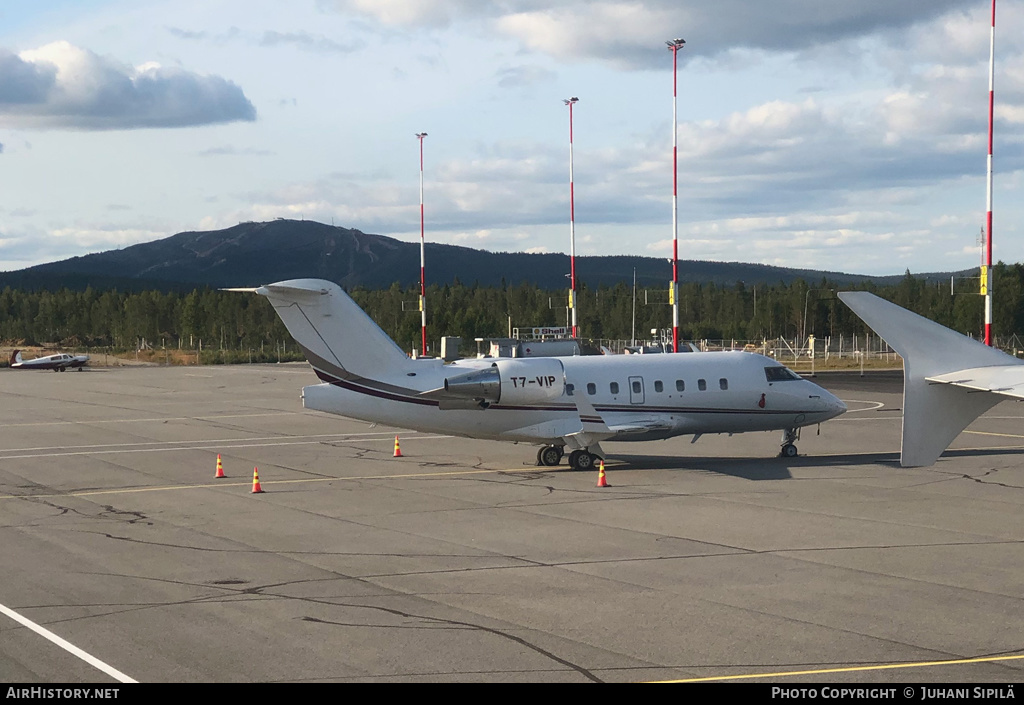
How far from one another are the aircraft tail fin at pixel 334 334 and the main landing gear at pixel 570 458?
4375 millimetres

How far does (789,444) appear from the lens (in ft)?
101

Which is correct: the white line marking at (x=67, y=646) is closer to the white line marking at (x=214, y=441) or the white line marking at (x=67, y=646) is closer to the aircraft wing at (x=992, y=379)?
the aircraft wing at (x=992, y=379)

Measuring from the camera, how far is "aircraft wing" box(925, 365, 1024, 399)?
10094 millimetres

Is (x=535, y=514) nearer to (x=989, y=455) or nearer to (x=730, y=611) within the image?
(x=730, y=611)

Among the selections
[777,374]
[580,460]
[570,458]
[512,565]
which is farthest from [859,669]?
[777,374]

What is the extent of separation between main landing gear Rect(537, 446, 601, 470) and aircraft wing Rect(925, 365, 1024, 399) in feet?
59.3

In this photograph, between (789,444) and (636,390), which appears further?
(789,444)

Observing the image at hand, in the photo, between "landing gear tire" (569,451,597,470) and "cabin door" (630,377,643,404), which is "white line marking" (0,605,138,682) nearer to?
"landing gear tire" (569,451,597,470)

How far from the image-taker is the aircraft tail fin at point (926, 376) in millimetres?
10648

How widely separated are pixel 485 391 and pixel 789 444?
8.90 meters

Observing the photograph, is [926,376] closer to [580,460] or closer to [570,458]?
[580,460]

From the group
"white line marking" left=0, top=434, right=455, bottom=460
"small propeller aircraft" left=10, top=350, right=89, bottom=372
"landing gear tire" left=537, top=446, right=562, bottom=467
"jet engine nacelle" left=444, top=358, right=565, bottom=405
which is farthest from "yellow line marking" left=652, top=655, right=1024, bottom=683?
"small propeller aircraft" left=10, top=350, right=89, bottom=372

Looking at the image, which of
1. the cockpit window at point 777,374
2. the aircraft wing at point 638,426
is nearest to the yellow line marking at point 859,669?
the aircraft wing at point 638,426
